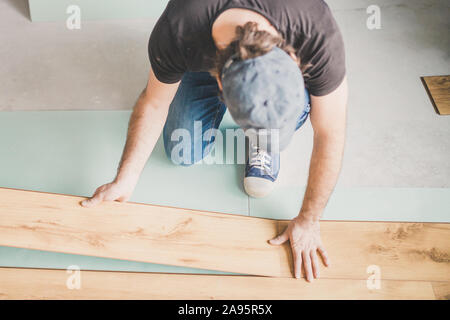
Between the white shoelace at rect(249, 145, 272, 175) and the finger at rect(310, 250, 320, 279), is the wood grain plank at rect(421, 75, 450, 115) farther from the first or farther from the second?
the finger at rect(310, 250, 320, 279)

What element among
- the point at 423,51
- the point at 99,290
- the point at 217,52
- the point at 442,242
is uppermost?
the point at 217,52

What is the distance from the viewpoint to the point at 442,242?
1.34 m

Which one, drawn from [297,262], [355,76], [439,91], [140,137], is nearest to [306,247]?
[297,262]

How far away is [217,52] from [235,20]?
0.34ft

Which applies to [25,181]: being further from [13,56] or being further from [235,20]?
[235,20]

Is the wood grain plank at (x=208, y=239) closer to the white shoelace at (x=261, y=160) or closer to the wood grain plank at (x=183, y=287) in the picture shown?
the wood grain plank at (x=183, y=287)

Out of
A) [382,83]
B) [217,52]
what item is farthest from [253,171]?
[382,83]

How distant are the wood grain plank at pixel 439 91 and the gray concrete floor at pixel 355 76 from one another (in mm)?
37

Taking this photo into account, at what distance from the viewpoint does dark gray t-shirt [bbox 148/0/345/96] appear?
3.34 ft

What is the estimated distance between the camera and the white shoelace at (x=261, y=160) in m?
1.71

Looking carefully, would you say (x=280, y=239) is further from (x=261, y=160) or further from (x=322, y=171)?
(x=261, y=160)

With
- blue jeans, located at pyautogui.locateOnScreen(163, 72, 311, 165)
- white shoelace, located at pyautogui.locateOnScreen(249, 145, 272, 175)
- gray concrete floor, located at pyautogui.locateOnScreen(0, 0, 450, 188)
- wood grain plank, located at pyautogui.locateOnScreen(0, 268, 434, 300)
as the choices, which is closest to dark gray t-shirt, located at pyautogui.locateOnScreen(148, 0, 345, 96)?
blue jeans, located at pyautogui.locateOnScreen(163, 72, 311, 165)

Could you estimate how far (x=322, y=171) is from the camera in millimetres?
1219

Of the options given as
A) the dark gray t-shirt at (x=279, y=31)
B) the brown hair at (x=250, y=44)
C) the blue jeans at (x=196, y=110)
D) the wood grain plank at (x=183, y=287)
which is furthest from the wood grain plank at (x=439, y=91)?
the brown hair at (x=250, y=44)
